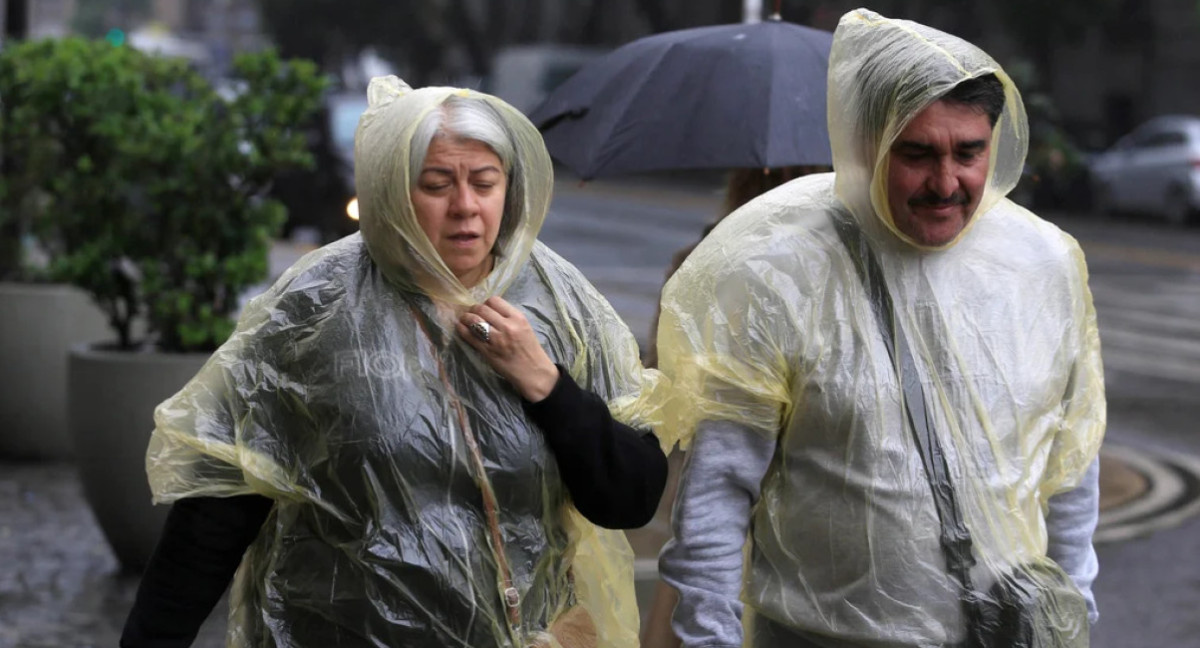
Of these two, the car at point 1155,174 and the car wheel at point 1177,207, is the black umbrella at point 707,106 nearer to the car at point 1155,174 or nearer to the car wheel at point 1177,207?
the car at point 1155,174

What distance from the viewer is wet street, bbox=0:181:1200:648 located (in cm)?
573

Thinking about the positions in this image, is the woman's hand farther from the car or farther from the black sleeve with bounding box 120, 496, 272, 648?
the car

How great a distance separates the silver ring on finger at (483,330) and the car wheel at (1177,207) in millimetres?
24357

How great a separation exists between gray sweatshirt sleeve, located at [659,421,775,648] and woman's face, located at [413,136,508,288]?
0.54m

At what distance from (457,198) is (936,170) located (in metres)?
0.76

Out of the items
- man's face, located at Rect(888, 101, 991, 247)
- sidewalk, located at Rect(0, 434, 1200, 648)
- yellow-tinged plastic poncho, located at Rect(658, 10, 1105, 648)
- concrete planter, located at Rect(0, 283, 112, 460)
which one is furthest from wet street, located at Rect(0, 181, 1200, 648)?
man's face, located at Rect(888, 101, 991, 247)

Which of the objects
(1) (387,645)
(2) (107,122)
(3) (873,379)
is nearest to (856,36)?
(3) (873,379)

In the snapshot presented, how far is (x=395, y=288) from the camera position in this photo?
8.68 ft

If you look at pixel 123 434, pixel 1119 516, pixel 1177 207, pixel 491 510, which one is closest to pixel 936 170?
pixel 491 510

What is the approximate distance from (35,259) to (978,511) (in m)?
7.36

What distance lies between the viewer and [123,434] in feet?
19.5

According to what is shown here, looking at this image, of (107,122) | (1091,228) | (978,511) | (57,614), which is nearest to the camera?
(978,511)

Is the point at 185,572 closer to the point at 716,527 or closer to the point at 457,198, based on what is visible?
the point at 457,198

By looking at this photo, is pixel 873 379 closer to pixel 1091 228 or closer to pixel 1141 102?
pixel 1091 228
